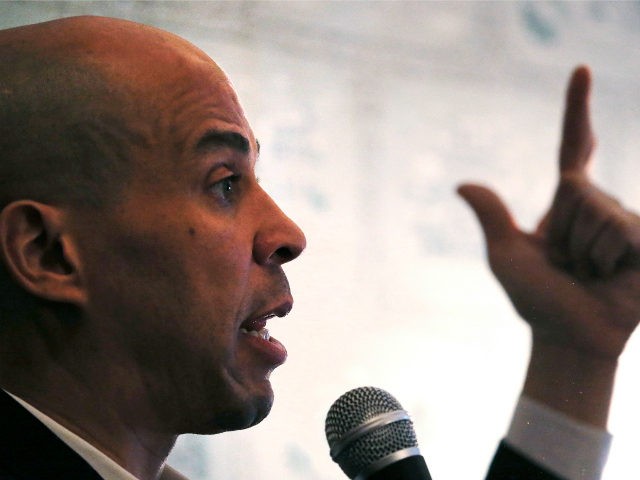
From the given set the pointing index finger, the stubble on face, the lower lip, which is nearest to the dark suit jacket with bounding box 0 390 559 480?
the stubble on face

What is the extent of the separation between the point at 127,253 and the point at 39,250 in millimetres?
97

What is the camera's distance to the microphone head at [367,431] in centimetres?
91

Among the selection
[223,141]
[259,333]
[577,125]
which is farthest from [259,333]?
[577,125]

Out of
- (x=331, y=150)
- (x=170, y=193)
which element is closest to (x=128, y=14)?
(x=331, y=150)

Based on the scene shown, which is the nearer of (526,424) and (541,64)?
(526,424)

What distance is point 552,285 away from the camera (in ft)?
3.73

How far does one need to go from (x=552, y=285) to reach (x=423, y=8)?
1.17 metres

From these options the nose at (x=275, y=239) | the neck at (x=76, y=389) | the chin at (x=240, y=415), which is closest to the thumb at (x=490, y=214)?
the nose at (x=275, y=239)

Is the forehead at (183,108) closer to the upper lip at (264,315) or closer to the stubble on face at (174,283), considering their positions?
the stubble on face at (174,283)

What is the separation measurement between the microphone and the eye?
256 mm

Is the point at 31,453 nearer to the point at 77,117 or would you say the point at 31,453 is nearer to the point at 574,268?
the point at 77,117

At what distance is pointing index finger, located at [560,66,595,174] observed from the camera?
1139 millimetres

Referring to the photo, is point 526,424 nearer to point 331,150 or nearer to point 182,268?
point 182,268

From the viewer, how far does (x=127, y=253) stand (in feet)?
3.19
